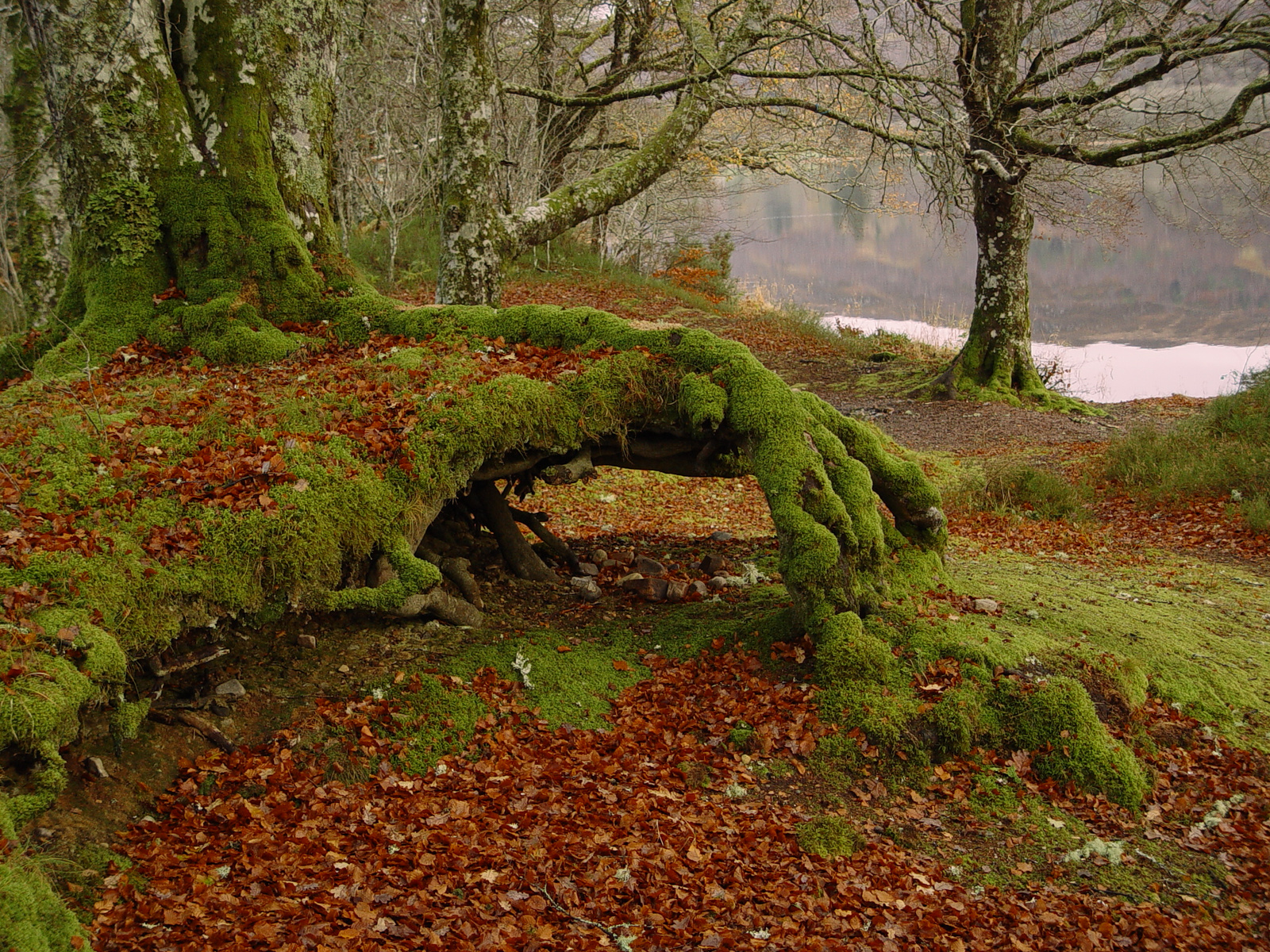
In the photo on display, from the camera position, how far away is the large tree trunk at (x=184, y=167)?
5648mm

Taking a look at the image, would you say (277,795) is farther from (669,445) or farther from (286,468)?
(669,445)

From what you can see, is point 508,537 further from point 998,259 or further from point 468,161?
point 998,259

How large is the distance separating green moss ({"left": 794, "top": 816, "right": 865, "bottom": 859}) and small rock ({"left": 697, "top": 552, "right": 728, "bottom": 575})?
2.87 metres

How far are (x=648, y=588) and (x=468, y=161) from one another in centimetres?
552

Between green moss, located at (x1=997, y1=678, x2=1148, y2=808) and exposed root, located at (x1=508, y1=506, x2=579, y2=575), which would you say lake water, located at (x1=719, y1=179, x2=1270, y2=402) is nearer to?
exposed root, located at (x1=508, y1=506, x2=579, y2=575)

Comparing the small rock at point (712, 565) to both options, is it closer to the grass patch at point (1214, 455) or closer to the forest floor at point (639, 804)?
the forest floor at point (639, 804)

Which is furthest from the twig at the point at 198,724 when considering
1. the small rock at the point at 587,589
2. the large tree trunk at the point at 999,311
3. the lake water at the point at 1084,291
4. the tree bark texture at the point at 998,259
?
the lake water at the point at 1084,291

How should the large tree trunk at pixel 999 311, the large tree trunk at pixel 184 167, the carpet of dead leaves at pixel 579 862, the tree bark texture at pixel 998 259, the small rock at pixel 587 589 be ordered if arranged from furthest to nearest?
the large tree trunk at pixel 999 311 < the tree bark texture at pixel 998 259 < the small rock at pixel 587 589 < the large tree trunk at pixel 184 167 < the carpet of dead leaves at pixel 579 862

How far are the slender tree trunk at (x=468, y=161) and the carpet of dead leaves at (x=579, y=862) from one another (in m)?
5.96

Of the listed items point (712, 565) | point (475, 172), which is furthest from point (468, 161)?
point (712, 565)

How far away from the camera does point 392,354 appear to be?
575 cm

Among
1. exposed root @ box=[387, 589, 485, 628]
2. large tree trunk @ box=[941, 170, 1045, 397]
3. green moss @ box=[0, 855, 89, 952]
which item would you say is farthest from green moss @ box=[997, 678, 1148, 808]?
large tree trunk @ box=[941, 170, 1045, 397]

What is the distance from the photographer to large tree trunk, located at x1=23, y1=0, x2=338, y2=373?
222 inches

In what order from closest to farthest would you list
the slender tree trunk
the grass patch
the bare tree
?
1. the bare tree
2. the slender tree trunk
3. the grass patch
